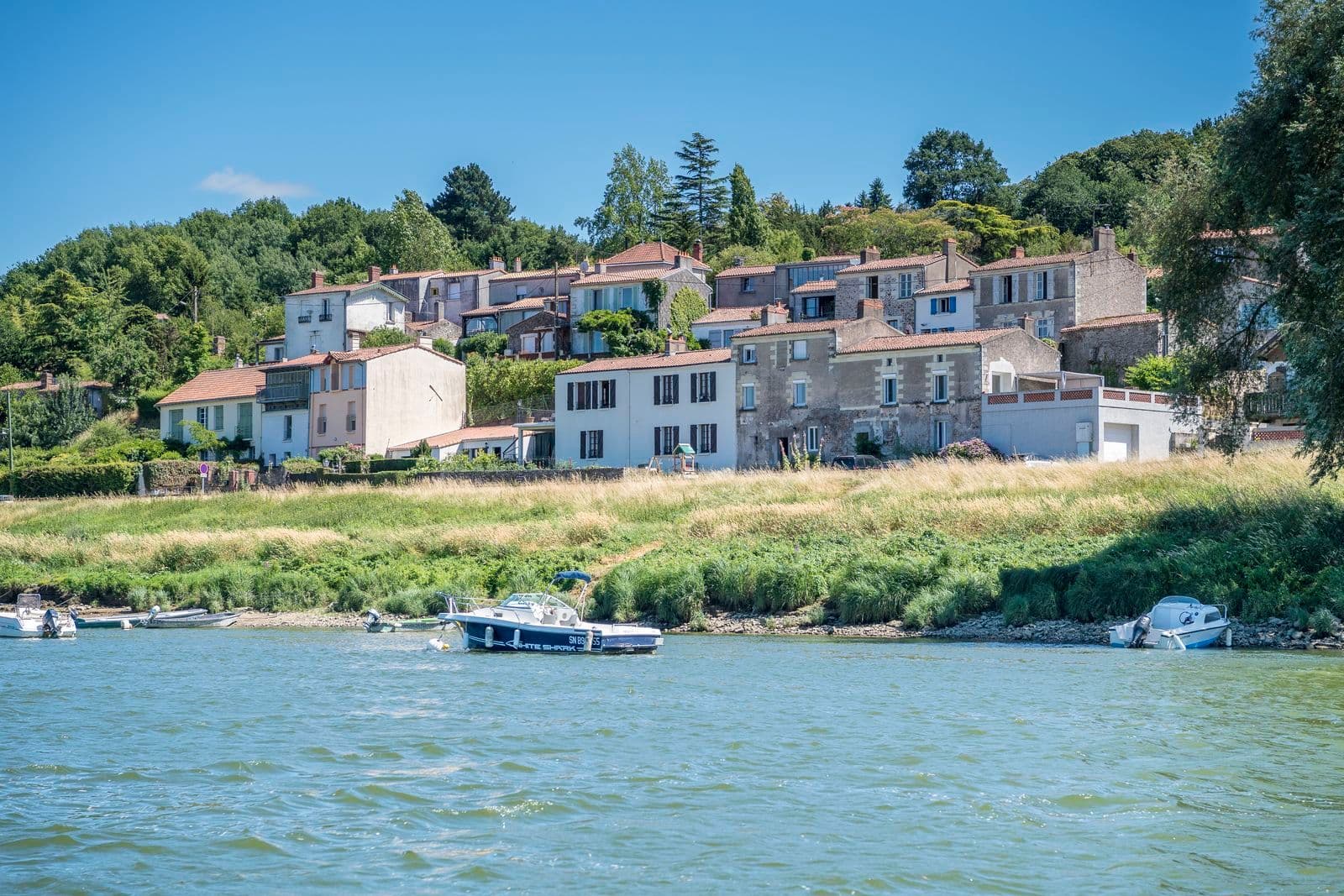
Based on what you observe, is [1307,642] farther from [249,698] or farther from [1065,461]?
[249,698]

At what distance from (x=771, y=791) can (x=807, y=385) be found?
173 ft

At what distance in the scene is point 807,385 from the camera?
70.2 metres

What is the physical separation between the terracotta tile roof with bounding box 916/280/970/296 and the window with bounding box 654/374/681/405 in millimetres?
17863

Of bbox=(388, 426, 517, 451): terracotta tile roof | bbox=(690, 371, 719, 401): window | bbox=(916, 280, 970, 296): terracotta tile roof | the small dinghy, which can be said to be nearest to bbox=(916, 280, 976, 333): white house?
bbox=(916, 280, 970, 296): terracotta tile roof

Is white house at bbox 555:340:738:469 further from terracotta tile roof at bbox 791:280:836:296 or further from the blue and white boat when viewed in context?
the blue and white boat

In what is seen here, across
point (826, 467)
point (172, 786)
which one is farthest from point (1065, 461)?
point (172, 786)

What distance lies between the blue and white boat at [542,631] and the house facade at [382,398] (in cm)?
4632

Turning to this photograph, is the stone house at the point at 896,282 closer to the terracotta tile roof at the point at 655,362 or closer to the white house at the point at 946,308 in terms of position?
the white house at the point at 946,308

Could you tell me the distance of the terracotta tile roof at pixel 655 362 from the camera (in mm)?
73750

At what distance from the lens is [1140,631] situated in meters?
34.0

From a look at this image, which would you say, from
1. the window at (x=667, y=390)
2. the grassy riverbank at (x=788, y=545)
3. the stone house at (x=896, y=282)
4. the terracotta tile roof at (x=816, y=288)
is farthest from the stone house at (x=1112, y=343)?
the grassy riverbank at (x=788, y=545)

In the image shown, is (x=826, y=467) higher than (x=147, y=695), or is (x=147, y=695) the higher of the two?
(x=826, y=467)

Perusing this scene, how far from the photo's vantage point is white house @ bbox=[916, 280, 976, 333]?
82062 mm

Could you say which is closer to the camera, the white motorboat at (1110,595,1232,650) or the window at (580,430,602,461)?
the white motorboat at (1110,595,1232,650)
